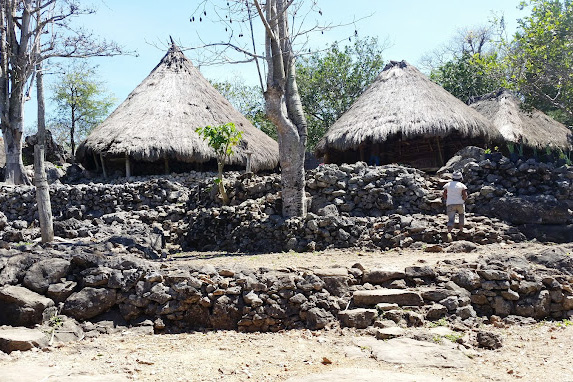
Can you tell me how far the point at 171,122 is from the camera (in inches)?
678

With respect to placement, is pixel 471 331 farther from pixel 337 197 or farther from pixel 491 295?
pixel 337 197

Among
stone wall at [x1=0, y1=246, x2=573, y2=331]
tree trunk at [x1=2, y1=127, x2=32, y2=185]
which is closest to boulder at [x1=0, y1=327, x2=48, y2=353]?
stone wall at [x1=0, y1=246, x2=573, y2=331]

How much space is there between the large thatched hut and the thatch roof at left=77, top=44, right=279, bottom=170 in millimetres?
3118

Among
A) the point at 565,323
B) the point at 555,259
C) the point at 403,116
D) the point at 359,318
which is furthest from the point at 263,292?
the point at 403,116

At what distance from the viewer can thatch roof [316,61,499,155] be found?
599 inches

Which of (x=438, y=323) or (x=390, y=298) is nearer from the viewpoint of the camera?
(x=438, y=323)

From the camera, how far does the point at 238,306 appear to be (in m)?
5.88

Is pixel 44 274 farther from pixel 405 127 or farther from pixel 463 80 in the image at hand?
Answer: pixel 463 80

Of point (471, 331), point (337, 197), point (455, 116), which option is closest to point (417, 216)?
point (337, 197)

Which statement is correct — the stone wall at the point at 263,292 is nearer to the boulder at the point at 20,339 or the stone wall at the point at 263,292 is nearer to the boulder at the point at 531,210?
the boulder at the point at 20,339

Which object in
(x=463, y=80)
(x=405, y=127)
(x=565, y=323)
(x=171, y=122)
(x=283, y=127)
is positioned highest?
(x=463, y=80)

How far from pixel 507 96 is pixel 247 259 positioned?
55.2 ft

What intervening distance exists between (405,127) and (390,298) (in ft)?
32.6

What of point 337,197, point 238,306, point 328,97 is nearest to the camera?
point 238,306
